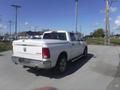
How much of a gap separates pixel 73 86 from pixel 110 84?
55.5 inches

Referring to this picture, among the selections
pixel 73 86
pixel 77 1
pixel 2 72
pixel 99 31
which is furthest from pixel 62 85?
pixel 99 31

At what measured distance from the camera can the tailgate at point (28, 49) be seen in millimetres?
7445

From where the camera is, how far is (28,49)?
25.5ft

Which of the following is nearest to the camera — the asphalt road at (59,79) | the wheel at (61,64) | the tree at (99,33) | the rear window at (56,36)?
the asphalt road at (59,79)

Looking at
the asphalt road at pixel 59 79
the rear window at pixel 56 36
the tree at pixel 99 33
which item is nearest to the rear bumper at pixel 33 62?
the asphalt road at pixel 59 79

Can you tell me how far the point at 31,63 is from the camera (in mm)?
7652

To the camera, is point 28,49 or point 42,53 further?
point 28,49

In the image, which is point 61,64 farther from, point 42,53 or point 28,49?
point 28,49

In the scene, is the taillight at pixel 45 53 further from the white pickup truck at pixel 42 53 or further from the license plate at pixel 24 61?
the license plate at pixel 24 61

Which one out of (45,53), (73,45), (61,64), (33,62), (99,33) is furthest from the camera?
(99,33)

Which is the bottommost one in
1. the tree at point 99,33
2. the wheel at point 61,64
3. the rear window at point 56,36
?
the wheel at point 61,64

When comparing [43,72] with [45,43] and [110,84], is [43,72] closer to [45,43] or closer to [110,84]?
[45,43]

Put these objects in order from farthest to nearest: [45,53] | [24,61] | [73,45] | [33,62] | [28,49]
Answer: [73,45] < [24,61] < [28,49] < [33,62] < [45,53]

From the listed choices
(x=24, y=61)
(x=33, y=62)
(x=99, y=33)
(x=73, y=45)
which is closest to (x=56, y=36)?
(x=73, y=45)
